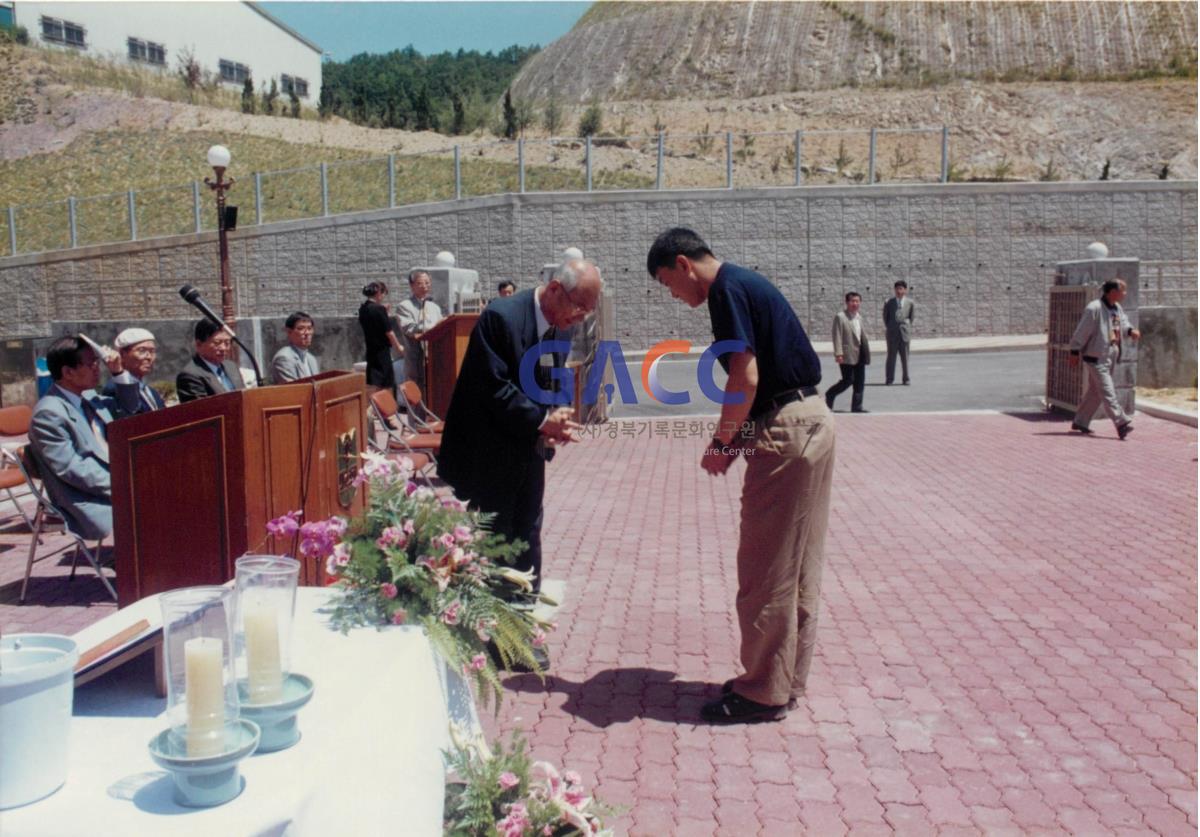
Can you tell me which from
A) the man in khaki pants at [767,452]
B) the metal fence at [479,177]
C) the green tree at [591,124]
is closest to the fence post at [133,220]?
the metal fence at [479,177]

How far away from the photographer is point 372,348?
11.6m

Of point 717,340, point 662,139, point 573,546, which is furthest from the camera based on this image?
point 662,139

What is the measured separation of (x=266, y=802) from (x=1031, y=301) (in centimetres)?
3092

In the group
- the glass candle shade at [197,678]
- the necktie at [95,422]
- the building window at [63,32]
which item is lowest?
the necktie at [95,422]

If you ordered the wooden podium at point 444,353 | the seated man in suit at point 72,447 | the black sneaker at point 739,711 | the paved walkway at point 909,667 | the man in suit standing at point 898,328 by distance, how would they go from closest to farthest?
the paved walkway at point 909,667, the black sneaker at point 739,711, the seated man in suit at point 72,447, the wooden podium at point 444,353, the man in suit standing at point 898,328

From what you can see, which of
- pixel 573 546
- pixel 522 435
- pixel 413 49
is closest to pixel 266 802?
pixel 522 435

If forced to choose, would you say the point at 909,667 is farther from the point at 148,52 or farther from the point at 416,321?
the point at 148,52

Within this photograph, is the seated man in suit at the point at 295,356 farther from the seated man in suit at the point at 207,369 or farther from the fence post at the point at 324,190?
the fence post at the point at 324,190

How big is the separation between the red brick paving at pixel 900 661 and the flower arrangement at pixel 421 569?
3.47ft

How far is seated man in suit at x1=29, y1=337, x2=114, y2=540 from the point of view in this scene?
615cm

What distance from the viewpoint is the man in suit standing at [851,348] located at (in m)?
14.1

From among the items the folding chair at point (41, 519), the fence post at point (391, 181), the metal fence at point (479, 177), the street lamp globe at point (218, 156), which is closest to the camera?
the folding chair at point (41, 519)

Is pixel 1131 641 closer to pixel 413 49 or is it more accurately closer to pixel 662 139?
pixel 662 139

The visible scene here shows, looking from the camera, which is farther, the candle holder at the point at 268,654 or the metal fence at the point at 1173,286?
A: the metal fence at the point at 1173,286
